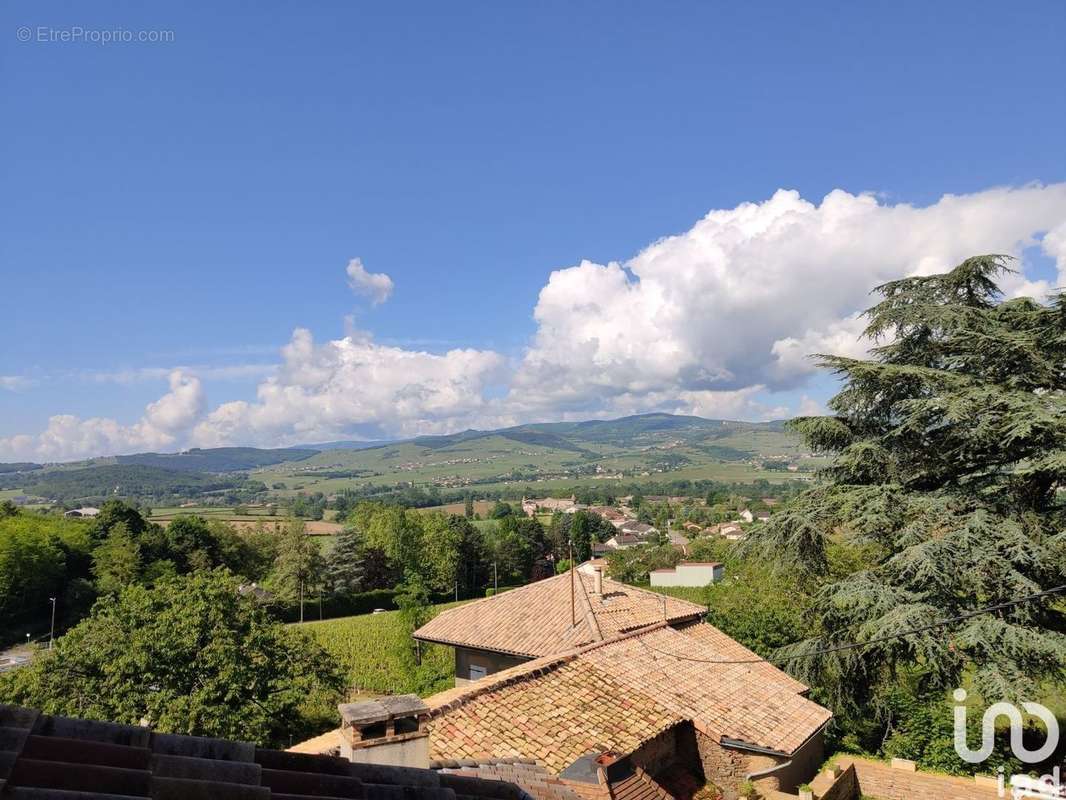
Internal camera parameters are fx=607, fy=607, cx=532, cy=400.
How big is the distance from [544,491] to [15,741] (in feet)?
646

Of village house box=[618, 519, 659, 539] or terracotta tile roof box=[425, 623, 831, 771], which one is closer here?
terracotta tile roof box=[425, 623, 831, 771]

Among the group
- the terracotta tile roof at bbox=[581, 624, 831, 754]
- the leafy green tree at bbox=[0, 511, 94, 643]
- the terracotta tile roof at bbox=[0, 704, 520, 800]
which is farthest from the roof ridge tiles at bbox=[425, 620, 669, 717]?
the leafy green tree at bbox=[0, 511, 94, 643]

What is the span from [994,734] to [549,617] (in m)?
10.9

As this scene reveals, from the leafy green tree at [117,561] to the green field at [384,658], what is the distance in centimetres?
1636

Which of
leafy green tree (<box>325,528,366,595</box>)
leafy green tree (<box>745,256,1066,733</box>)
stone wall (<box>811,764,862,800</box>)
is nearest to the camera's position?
leafy green tree (<box>745,256,1066,733</box>)

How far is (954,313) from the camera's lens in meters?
13.4

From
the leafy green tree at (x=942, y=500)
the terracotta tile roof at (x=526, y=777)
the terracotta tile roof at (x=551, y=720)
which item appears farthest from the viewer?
the leafy green tree at (x=942, y=500)

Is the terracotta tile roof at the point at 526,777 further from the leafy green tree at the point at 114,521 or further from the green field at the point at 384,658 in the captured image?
the leafy green tree at the point at 114,521

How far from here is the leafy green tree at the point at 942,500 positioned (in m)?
11.5

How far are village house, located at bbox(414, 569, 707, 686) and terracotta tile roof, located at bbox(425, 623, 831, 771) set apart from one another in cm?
182

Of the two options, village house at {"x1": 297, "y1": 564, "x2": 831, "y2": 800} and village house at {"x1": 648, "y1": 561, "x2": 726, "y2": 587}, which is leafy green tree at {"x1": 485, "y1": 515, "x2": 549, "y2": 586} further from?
village house at {"x1": 297, "y1": 564, "x2": 831, "y2": 800}

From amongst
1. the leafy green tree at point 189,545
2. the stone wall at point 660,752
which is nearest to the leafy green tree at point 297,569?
the leafy green tree at point 189,545

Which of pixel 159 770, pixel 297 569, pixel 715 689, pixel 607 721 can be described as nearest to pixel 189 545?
pixel 297 569

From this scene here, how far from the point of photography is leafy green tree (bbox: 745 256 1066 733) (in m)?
11.5
